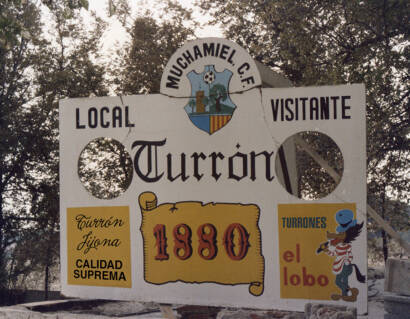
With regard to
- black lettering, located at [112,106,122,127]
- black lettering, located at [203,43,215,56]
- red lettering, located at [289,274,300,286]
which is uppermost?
black lettering, located at [203,43,215,56]

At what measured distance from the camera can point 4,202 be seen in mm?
18391

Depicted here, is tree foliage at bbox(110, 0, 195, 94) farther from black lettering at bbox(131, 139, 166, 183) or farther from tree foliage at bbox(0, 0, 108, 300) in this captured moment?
black lettering at bbox(131, 139, 166, 183)

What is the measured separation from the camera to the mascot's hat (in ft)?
14.2

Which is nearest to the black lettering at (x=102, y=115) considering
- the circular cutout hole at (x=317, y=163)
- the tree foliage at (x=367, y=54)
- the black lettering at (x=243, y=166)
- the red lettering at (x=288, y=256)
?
the black lettering at (x=243, y=166)

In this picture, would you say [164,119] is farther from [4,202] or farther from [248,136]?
[4,202]

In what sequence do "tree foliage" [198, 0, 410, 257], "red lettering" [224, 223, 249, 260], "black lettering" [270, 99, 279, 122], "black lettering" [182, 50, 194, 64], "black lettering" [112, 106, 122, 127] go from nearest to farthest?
1. "black lettering" [270, 99, 279, 122]
2. "red lettering" [224, 223, 249, 260]
3. "black lettering" [182, 50, 194, 64]
4. "black lettering" [112, 106, 122, 127]
5. "tree foliage" [198, 0, 410, 257]

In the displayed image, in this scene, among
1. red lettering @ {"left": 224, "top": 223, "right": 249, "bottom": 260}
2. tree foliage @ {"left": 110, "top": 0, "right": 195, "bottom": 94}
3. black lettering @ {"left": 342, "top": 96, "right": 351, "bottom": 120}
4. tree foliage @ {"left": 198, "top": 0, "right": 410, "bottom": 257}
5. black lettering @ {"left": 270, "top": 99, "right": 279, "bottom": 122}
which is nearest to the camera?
black lettering @ {"left": 342, "top": 96, "right": 351, "bottom": 120}

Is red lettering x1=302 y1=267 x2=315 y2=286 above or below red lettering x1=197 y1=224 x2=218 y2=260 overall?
below

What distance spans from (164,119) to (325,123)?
3.88 feet

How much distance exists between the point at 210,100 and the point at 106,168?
12.7 metres

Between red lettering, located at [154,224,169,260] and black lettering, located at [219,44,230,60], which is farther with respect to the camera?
red lettering, located at [154,224,169,260]

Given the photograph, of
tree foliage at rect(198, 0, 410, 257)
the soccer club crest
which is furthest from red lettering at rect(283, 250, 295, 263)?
tree foliage at rect(198, 0, 410, 257)

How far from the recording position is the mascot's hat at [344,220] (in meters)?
4.32

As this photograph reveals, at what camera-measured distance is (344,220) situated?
4340mm
